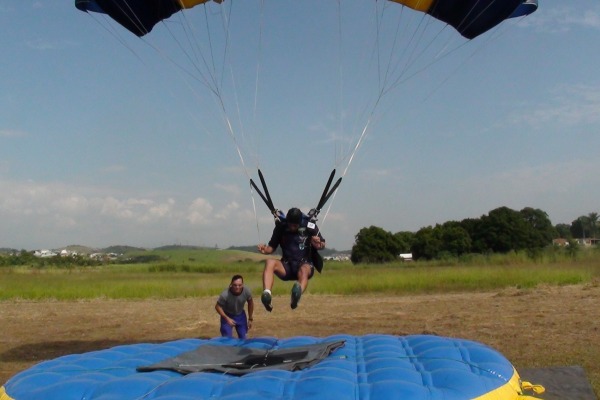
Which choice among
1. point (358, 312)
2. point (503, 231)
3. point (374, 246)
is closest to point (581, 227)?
point (503, 231)

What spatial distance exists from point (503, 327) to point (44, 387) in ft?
21.1

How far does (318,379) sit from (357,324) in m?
6.15

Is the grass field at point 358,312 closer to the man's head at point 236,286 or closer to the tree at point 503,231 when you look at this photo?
the man's head at point 236,286

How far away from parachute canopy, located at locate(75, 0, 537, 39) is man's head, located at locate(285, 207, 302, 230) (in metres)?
2.24

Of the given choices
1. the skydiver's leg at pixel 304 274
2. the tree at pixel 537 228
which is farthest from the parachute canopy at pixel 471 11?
the tree at pixel 537 228

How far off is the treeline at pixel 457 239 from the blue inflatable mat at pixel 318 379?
34439 millimetres

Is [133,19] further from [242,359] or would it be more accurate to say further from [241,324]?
[242,359]

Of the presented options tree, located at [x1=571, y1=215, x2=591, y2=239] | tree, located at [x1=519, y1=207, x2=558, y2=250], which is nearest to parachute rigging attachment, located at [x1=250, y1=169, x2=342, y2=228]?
tree, located at [x1=519, y1=207, x2=558, y2=250]

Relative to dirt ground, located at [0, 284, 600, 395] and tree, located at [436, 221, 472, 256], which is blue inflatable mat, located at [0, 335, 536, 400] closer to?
dirt ground, located at [0, 284, 600, 395]

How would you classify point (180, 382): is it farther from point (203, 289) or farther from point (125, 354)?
point (203, 289)

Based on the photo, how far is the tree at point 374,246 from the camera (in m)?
40.9

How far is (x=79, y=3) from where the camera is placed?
5.89 metres

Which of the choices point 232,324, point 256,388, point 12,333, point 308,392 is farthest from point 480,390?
point 12,333

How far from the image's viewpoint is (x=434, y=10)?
6.18 metres
